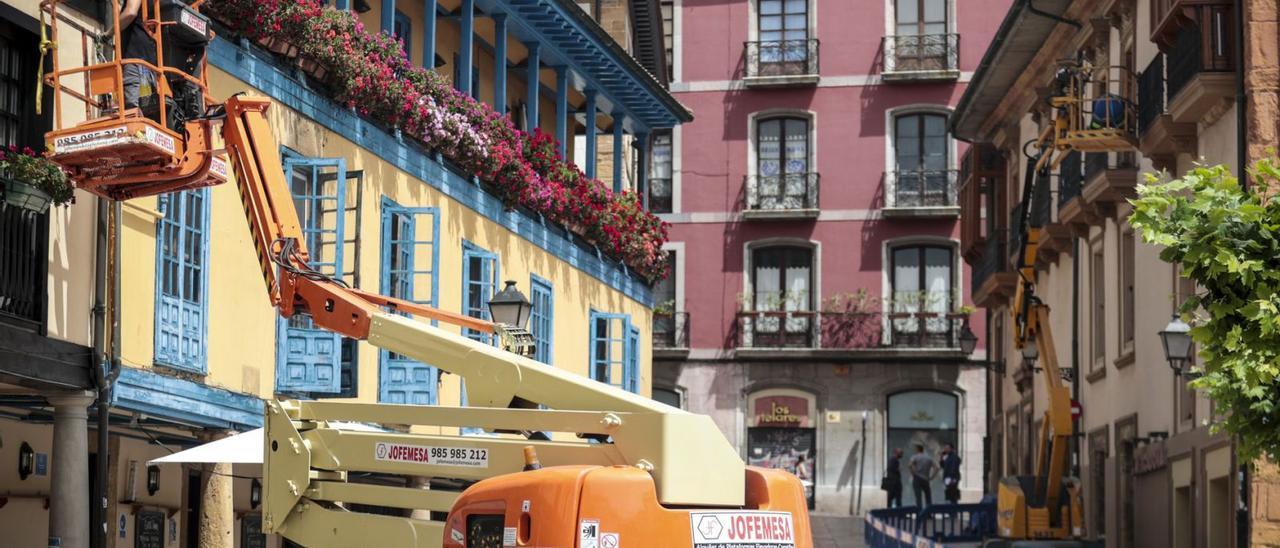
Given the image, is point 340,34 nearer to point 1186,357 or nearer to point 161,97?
point 161,97

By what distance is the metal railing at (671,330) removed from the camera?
176 feet

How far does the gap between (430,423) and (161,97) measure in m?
3.60

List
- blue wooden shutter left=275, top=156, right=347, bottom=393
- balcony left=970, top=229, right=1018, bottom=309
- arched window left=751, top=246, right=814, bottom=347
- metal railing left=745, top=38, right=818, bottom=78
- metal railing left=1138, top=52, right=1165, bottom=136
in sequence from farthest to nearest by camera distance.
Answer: metal railing left=745, top=38, right=818, bottom=78, arched window left=751, top=246, right=814, bottom=347, balcony left=970, top=229, right=1018, bottom=309, metal railing left=1138, top=52, right=1165, bottom=136, blue wooden shutter left=275, top=156, right=347, bottom=393

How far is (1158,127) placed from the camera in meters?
26.7

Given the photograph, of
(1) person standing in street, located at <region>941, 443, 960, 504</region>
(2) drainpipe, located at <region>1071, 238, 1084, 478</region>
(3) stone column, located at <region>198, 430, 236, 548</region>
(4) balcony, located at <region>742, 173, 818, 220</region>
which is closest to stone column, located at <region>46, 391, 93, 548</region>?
(3) stone column, located at <region>198, 430, 236, 548</region>

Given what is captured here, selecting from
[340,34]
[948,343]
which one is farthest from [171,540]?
[948,343]

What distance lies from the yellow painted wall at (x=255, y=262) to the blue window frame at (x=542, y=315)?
90cm

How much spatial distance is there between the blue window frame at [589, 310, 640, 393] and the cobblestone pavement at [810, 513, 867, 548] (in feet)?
22.4

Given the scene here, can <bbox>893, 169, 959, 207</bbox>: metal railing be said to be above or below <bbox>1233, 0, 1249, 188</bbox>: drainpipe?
above

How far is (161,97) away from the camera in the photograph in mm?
13945

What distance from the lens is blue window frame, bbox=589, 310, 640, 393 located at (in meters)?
29.8

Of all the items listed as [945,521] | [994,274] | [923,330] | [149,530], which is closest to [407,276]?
[149,530]

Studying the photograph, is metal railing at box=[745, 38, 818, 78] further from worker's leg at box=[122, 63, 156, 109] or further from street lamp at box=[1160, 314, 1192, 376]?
worker's leg at box=[122, 63, 156, 109]

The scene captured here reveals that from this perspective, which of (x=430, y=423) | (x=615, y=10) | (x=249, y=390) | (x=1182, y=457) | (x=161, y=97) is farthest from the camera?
(x=615, y=10)
